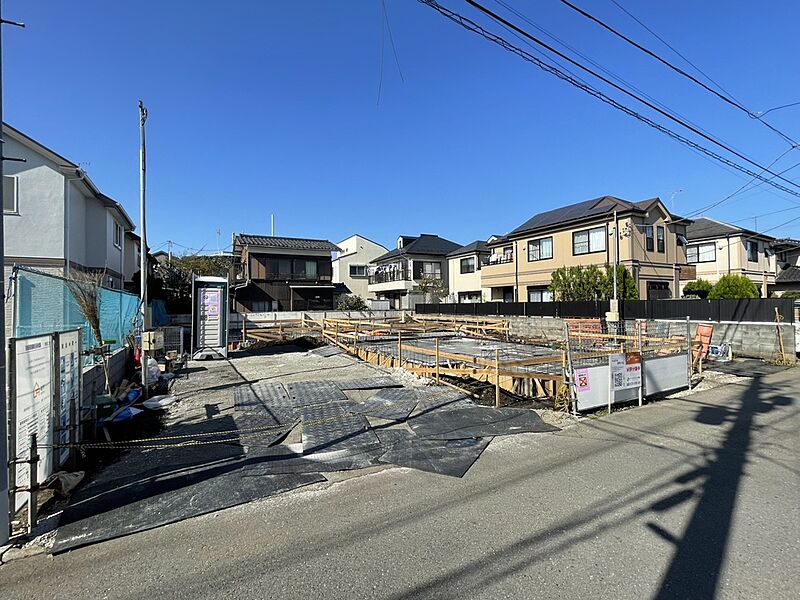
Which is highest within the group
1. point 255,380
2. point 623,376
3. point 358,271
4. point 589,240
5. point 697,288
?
point 358,271

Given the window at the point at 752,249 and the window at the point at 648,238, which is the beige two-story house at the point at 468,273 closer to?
the window at the point at 648,238

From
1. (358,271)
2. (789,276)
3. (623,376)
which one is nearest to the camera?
(623,376)

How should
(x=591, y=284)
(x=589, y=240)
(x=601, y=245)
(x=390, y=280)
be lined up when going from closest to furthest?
(x=591, y=284), (x=601, y=245), (x=589, y=240), (x=390, y=280)

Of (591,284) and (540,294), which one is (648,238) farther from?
(540,294)

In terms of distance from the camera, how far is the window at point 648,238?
22625mm

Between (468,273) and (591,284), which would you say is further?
(468,273)

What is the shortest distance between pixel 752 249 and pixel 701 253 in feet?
9.73

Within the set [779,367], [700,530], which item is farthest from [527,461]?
[779,367]

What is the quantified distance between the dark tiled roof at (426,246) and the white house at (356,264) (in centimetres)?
296

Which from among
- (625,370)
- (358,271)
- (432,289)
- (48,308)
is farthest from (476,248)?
(48,308)

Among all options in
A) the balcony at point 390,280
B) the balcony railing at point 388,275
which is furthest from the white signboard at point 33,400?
the balcony railing at point 388,275

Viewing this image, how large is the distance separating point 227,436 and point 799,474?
22.2 ft

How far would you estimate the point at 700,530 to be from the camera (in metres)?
3.29

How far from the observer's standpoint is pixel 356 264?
46.3 m
